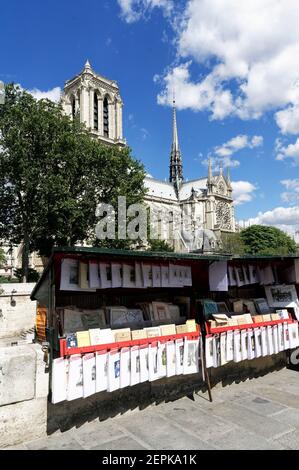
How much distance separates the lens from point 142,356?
5.25 m

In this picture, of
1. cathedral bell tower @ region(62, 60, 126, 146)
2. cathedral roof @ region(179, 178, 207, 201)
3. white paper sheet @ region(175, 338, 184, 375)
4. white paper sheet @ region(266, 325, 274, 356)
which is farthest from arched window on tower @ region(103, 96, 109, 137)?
white paper sheet @ region(175, 338, 184, 375)

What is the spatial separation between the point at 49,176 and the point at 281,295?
23.1 metres

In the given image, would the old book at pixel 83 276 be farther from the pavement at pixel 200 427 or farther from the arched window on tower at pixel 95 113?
the arched window on tower at pixel 95 113

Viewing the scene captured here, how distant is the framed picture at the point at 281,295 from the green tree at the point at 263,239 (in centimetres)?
5695

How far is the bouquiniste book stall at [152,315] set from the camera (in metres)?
4.79

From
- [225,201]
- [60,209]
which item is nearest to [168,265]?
[60,209]

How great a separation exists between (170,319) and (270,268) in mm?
3077

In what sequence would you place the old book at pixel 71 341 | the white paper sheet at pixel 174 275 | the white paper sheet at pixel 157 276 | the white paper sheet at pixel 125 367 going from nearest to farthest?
1. the old book at pixel 71 341
2. the white paper sheet at pixel 125 367
3. the white paper sheet at pixel 157 276
4. the white paper sheet at pixel 174 275

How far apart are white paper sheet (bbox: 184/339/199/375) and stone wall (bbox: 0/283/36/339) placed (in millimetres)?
19362

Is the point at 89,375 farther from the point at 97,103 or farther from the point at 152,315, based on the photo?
the point at 97,103

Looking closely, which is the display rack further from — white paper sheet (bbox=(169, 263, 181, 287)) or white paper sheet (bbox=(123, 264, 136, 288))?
white paper sheet (bbox=(123, 264, 136, 288))

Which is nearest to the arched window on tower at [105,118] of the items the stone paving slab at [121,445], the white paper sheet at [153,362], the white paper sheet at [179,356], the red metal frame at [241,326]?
the red metal frame at [241,326]
